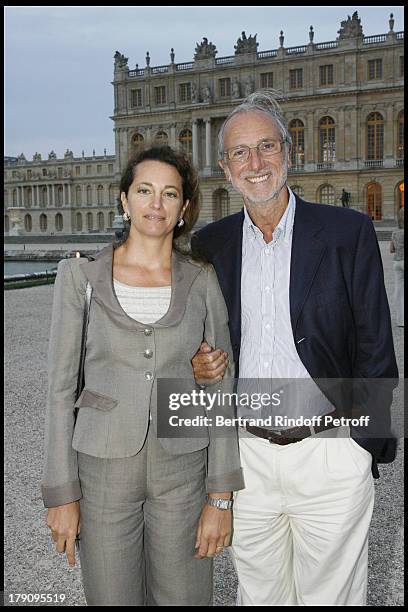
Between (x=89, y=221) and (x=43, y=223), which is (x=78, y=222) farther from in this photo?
(x=43, y=223)

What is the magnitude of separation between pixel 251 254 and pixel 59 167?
69.3m

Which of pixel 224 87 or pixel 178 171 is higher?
pixel 224 87

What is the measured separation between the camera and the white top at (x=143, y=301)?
5.92 ft

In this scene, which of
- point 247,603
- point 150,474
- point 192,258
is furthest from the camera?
point 247,603

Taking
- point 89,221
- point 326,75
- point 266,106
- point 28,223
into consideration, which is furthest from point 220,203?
point 266,106

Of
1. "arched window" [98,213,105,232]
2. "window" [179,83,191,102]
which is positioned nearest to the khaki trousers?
"window" [179,83,191,102]

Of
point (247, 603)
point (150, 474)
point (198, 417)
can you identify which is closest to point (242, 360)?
point (198, 417)

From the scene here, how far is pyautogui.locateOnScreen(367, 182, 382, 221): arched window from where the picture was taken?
38459mm

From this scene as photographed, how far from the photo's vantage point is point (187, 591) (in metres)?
1.87

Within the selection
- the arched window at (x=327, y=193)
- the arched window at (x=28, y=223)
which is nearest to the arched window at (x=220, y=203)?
the arched window at (x=327, y=193)

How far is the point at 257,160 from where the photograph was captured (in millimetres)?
1992

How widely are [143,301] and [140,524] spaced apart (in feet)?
2.11

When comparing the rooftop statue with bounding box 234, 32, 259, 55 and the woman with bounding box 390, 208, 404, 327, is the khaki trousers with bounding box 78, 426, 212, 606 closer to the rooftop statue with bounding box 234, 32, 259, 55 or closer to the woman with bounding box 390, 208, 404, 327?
the woman with bounding box 390, 208, 404, 327

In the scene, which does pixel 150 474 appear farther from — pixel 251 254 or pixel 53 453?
pixel 251 254
